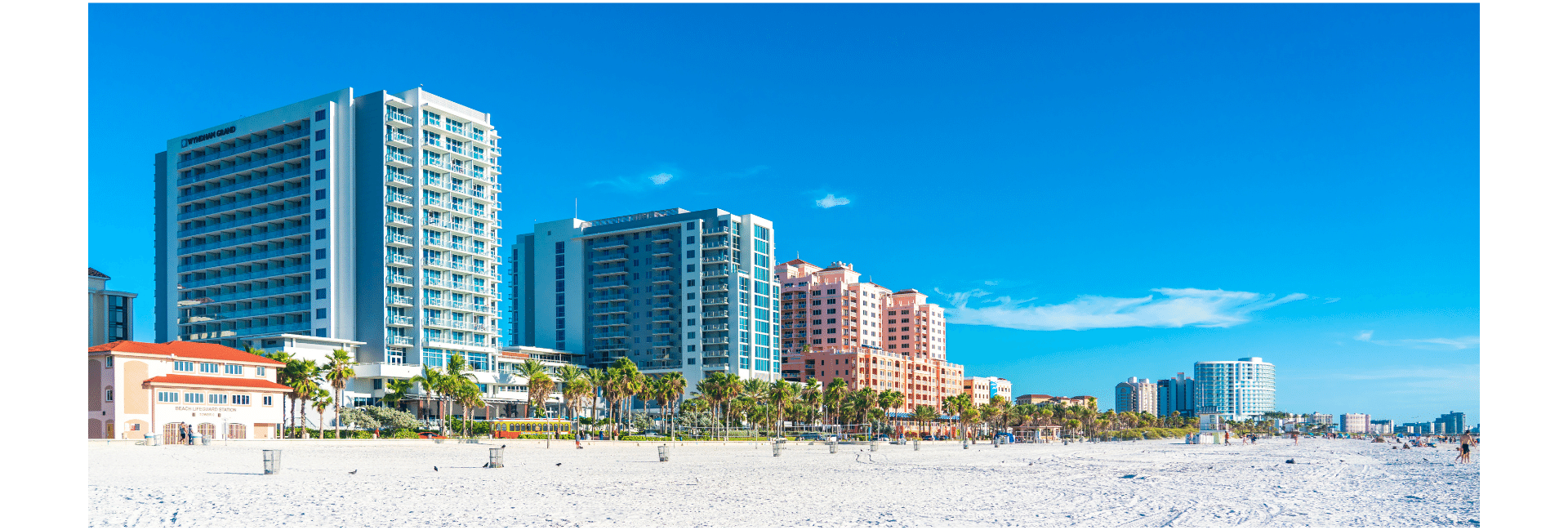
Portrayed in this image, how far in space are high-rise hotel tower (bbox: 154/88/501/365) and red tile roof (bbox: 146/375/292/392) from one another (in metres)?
28.7

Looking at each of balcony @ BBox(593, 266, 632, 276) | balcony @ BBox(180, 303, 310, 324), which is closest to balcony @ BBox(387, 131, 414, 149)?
balcony @ BBox(180, 303, 310, 324)

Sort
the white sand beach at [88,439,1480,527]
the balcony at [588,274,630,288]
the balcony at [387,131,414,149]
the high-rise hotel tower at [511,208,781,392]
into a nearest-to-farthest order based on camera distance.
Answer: the white sand beach at [88,439,1480,527] < the balcony at [387,131,414,149] < the high-rise hotel tower at [511,208,781,392] < the balcony at [588,274,630,288]

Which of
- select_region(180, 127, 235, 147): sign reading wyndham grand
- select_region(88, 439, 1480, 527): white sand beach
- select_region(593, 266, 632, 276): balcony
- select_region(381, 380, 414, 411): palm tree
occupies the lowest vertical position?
select_region(381, 380, 414, 411): palm tree

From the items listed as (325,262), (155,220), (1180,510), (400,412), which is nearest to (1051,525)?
(1180,510)

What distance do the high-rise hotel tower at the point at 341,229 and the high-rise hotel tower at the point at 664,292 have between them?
1281 inches

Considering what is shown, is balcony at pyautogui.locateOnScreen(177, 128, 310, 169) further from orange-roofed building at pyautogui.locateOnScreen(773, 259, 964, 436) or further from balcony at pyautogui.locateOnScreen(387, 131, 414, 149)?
orange-roofed building at pyautogui.locateOnScreen(773, 259, 964, 436)

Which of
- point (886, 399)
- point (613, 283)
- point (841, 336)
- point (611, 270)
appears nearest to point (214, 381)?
point (613, 283)

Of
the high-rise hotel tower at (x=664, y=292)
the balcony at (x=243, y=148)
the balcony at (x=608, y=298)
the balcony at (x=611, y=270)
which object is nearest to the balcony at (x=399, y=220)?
the balcony at (x=243, y=148)

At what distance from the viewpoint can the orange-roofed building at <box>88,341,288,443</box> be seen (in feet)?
199

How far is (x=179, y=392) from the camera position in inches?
2520

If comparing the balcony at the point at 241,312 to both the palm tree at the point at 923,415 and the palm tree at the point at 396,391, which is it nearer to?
the palm tree at the point at 396,391
